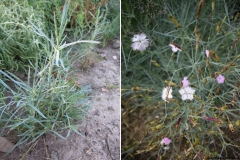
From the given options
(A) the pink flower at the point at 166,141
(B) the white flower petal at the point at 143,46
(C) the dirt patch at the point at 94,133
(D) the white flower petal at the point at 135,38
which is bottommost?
(C) the dirt patch at the point at 94,133

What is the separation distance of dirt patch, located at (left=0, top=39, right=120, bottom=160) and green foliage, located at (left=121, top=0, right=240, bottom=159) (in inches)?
1.9

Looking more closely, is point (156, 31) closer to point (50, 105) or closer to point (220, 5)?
point (220, 5)

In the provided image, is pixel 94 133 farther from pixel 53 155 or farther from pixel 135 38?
pixel 135 38

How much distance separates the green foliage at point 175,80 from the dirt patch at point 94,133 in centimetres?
5

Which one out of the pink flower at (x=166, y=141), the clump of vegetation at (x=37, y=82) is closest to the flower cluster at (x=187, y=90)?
the pink flower at (x=166, y=141)

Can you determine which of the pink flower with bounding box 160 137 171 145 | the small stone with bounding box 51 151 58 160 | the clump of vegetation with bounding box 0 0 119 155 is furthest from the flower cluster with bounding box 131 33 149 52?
the small stone with bounding box 51 151 58 160

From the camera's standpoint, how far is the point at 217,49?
952 millimetres

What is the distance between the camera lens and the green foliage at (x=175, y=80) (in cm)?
86

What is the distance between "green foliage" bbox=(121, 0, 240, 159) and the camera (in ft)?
2.83

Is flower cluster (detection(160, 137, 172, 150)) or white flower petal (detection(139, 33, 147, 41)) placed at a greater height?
white flower petal (detection(139, 33, 147, 41))

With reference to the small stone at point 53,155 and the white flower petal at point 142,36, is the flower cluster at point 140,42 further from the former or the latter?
the small stone at point 53,155

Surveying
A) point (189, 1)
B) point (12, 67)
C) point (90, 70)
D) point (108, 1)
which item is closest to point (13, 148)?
point (12, 67)

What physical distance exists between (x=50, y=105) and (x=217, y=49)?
1.71 feet

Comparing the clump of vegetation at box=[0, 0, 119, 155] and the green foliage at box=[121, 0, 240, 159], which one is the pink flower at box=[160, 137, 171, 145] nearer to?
the green foliage at box=[121, 0, 240, 159]
